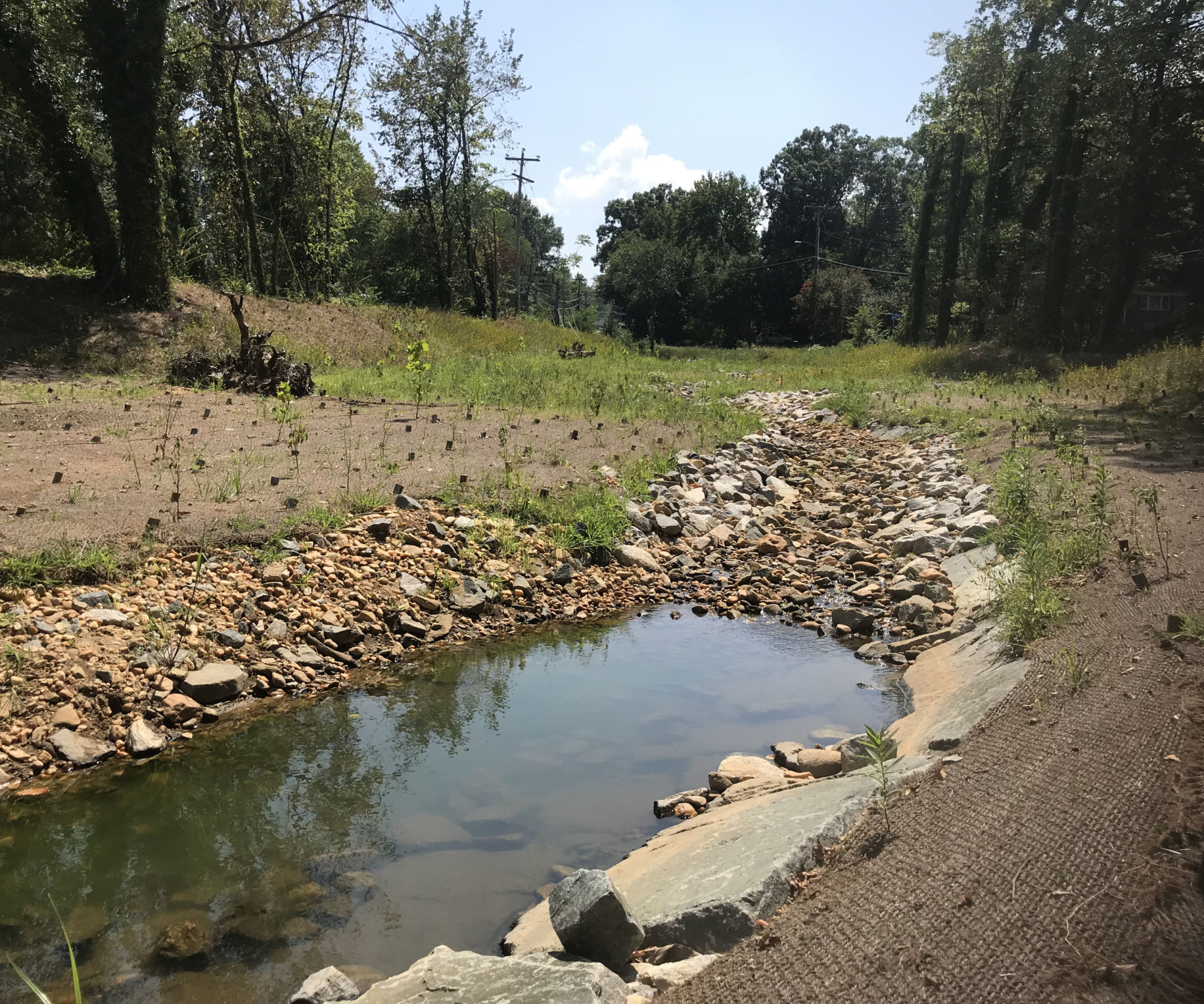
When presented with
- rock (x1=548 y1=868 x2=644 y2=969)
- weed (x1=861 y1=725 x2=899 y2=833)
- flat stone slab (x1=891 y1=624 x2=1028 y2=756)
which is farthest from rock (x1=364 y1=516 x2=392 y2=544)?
rock (x1=548 y1=868 x2=644 y2=969)

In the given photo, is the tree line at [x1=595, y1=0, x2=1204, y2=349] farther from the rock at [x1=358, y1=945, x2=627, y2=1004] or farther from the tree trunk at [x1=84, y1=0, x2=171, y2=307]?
the rock at [x1=358, y1=945, x2=627, y2=1004]

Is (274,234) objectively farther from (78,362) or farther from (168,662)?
(168,662)

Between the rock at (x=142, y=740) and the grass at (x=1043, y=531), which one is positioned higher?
the grass at (x=1043, y=531)

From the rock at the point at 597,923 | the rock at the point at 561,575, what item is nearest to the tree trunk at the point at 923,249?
the rock at the point at 561,575

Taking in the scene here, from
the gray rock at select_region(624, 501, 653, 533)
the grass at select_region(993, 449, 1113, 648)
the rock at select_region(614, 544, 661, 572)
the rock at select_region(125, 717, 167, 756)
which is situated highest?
the grass at select_region(993, 449, 1113, 648)

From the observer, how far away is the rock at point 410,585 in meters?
6.50

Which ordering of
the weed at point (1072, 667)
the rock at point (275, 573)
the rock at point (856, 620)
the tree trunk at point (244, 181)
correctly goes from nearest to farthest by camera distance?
the weed at point (1072, 667), the rock at point (275, 573), the rock at point (856, 620), the tree trunk at point (244, 181)

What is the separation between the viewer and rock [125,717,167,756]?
454cm

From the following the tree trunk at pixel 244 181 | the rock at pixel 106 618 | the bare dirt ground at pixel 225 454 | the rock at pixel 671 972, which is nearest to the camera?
the rock at pixel 671 972

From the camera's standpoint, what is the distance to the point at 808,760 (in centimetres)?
426

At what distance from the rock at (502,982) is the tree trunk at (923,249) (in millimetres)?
32986

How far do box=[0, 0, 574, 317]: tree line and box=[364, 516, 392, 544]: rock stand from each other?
391 inches

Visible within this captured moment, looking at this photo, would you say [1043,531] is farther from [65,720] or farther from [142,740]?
[65,720]

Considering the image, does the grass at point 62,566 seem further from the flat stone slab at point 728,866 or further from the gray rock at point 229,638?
the flat stone slab at point 728,866
